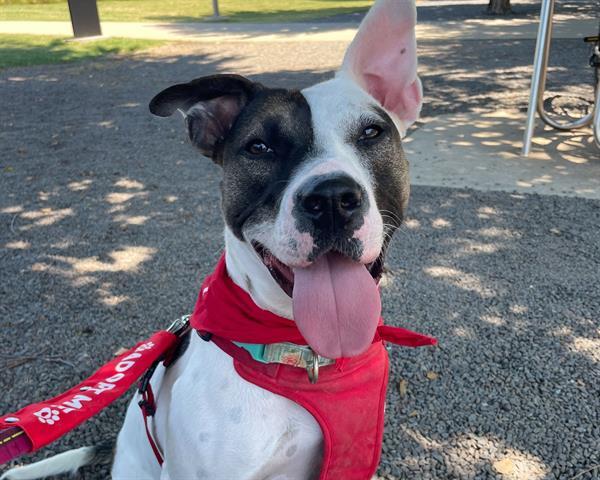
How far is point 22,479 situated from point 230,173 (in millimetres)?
1796

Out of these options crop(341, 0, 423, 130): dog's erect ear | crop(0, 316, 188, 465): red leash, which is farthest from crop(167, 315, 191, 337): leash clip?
crop(341, 0, 423, 130): dog's erect ear

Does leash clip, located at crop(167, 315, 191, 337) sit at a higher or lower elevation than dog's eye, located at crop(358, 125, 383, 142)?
lower

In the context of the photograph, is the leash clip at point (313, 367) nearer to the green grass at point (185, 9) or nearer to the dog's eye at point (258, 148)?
the dog's eye at point (258, 148)

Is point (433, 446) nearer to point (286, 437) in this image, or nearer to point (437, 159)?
point (286, 437)

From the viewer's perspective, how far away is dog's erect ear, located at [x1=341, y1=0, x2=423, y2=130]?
2494mm

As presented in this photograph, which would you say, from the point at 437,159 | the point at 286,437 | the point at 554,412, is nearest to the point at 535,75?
the point at 437,159

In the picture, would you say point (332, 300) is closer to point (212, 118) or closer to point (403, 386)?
point (212, 118)

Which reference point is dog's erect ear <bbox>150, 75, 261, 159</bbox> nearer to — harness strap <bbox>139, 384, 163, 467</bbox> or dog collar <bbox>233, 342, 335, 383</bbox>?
dog collar <bbox>233, 342, 335, 383</bbox>

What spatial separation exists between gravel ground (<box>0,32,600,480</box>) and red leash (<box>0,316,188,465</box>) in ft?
3.30

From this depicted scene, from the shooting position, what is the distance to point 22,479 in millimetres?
2826

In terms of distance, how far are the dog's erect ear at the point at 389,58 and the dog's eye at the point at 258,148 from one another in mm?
608

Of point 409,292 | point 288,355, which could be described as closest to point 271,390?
point 288,355

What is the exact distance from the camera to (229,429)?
86.0 inches

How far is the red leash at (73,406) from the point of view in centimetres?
212
